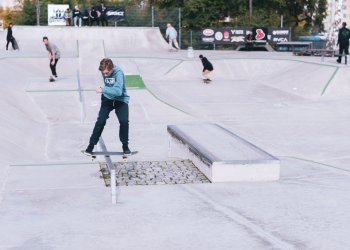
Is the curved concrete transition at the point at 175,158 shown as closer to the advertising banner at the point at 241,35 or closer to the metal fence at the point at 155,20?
the advertising banner at the point at 241,35

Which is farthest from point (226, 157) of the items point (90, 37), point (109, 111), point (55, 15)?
point (55, 15)

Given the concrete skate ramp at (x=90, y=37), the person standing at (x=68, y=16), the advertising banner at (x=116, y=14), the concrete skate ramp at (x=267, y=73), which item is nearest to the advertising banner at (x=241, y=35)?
the concrete skate ramp at (x=90, y=37)

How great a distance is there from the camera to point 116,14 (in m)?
37.5

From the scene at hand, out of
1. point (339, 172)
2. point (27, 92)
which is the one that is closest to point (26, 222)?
point (339, 172)

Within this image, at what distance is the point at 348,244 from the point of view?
539cm

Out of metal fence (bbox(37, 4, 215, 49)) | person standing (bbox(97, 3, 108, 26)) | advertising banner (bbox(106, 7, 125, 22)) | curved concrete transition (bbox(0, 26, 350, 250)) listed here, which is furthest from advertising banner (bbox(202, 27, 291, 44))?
curved concrete transition (bbox(0, 26, 350, 250))

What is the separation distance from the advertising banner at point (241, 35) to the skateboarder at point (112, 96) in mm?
29175

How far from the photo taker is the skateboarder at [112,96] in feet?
24.8

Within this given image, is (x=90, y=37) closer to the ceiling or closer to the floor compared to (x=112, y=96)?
closer to the ceiling

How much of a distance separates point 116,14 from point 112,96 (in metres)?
30.8

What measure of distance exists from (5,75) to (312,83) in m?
12.2

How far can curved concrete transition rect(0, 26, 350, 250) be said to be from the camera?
571 centimetres

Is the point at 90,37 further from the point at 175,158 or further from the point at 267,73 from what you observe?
the point at 175,158

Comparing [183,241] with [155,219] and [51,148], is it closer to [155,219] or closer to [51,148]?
[155,219]
